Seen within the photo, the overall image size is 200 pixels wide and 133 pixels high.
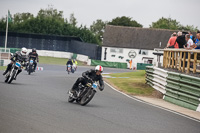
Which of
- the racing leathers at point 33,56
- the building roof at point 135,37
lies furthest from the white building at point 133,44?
the racing leathers at point 33,56

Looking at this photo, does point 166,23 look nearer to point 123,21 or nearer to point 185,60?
point 123,21

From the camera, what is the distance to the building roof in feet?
267

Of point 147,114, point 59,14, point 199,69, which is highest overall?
point 59,14

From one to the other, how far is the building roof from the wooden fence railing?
196ft

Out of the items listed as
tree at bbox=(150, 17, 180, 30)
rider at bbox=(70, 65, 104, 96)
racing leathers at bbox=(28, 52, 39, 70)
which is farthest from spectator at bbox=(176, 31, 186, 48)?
tree at bbox=(150, 17, 180, 30)

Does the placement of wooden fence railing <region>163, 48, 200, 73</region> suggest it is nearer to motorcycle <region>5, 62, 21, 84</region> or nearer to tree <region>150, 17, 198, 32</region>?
motorcycle <region>5, 62, 21, 84</region>

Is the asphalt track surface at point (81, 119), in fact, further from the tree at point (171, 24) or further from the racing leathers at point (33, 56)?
the tree at point (171, 24)

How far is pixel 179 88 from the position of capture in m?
17.7

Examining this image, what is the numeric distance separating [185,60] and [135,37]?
6509 cm

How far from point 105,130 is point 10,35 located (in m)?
70.8

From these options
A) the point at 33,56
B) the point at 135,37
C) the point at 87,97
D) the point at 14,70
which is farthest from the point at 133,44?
the point at 87,97

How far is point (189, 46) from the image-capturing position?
18359 millimetres

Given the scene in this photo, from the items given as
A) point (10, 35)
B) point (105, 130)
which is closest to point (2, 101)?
point (105, 130)

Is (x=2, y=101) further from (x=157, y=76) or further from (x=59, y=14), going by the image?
(x=59, y=14)
